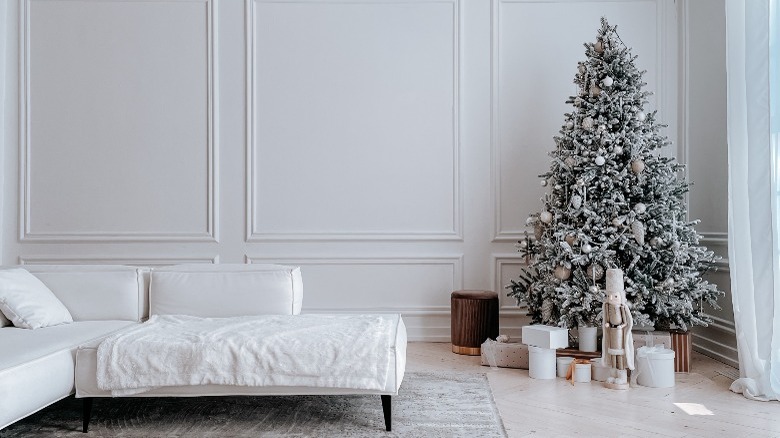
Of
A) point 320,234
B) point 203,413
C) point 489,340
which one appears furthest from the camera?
point 320,234

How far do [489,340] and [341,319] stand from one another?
56.3 inches

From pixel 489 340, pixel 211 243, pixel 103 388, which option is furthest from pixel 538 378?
pixel 211 243

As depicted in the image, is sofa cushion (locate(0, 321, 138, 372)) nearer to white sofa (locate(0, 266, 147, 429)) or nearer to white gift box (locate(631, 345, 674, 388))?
white sofa (locate(0, 266, 147, 429))

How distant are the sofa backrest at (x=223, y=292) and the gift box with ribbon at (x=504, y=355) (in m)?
1.35

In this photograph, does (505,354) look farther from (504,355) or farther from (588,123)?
(588,123)

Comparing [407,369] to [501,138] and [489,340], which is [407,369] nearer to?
[489,340]

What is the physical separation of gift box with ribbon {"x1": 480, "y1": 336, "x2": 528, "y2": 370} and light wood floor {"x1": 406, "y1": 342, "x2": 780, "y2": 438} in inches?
2.4

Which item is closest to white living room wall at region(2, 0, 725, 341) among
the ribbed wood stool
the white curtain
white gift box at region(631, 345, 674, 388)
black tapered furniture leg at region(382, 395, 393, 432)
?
the ribbed wood stool

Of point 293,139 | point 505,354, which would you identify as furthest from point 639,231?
point 293,139

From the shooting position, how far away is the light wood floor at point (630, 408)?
2.90m

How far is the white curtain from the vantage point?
3453 millimetres

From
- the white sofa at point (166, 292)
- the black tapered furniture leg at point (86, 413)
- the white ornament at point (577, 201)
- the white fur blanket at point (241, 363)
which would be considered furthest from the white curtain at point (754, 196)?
the black tapered furniture leg at point (86, 413)

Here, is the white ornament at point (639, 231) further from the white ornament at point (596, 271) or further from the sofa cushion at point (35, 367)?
the sofa cushion at point (35, 367)

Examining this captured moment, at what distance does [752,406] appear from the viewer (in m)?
3.32
